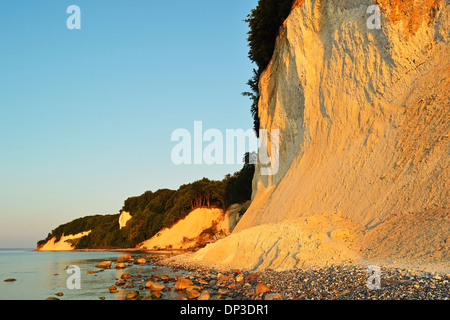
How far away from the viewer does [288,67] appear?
69.5 feet

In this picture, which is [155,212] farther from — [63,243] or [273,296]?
[273,296]

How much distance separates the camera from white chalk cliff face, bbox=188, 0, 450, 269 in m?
10.9

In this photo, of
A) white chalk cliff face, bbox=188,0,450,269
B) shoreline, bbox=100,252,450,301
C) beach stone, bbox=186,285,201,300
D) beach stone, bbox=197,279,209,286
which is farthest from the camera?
beach stone, bbox=197,279,209,286

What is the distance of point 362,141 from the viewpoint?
15109mm

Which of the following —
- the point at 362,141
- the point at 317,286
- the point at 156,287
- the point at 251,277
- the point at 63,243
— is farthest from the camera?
the point at 63,243

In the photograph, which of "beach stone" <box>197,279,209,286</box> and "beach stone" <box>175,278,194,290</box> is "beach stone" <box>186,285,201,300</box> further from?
"beach stone" <box>197,279,209,286</box>

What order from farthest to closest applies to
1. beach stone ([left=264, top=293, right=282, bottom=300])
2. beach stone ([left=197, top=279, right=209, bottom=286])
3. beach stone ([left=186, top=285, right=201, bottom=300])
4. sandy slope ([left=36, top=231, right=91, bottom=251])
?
sandy slope ([left=36, top=231, right=91, bottom=251])
beach stone ([left=197, top=279, right=209, bottom=286])
beach stone ([left=186, top=285, right=201, bottom=300])
beach stone ([left=264, top=293, right=282, bottom=300])

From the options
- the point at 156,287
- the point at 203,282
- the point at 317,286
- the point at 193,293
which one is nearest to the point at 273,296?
the point at 317,286

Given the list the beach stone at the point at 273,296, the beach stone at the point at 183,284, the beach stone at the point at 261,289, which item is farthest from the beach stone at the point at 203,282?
the beach stone at the point at 273,296

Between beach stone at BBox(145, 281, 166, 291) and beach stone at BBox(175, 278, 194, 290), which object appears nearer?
beach stone at BBox(175, 278, 194, 290)

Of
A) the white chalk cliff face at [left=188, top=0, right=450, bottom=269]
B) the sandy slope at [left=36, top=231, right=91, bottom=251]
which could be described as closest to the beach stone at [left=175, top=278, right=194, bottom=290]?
the white chalk cliff face at [left=188, top=0, right=450, bottom=269]

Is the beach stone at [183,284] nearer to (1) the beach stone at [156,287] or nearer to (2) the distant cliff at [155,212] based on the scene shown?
(1) the beach stone at [156,287]
